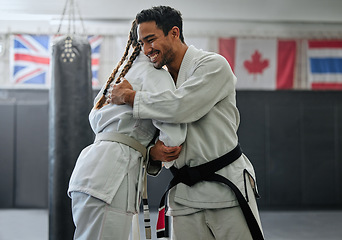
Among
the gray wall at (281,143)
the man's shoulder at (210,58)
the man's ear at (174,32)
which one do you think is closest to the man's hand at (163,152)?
the man's shoulder at (210,58)

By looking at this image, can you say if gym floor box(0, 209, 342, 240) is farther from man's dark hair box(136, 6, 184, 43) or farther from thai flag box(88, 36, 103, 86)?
man's dark hair box(136, 6, 184, 43)

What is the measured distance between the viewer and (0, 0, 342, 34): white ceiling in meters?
5.69

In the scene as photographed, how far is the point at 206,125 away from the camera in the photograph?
1.51m

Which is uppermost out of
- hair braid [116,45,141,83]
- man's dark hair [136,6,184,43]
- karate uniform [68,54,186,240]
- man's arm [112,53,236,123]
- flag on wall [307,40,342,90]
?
flag on wall [307,40,342,90]

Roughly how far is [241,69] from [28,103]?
3.54m

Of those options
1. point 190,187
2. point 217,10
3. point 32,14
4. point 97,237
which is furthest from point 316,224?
point 32,14

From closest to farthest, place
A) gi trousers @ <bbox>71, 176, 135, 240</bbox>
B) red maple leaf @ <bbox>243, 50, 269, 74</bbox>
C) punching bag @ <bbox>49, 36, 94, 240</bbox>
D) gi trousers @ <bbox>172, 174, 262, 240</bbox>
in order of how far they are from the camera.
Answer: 1. gi trousers @ <bbox>71, 176, 135, 240</bbox>
2. gi trousers @ <bbox>172, 174, 262, 240</bbox>
3. punching bag @ <bbox>49, 36, 94, 240</bbox>
4. red maple leaf @ <bbox>243, 50, 269, 74</bbox>

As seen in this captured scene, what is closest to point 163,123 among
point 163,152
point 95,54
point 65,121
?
point 163,152

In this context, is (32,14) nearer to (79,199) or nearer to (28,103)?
(28,103)

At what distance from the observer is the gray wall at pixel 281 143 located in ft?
20.0

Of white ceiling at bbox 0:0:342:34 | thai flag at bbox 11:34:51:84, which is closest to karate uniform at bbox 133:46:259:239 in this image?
white ceiling at bbox 0:0:342:34

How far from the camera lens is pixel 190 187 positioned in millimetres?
1539

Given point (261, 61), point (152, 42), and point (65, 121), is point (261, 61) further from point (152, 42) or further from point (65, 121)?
point (152, 42)

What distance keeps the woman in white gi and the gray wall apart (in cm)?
477
